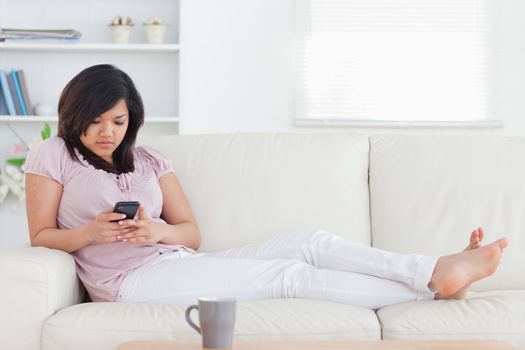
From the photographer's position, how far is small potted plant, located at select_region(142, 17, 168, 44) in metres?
4.15

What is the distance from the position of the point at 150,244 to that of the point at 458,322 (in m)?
0.89

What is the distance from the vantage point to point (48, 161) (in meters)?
2.37

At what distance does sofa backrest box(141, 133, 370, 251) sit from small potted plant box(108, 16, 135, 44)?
4.95ft

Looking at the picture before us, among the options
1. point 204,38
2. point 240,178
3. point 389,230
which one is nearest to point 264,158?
point 240,178

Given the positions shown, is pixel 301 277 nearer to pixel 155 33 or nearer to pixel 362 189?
pixel 362 189

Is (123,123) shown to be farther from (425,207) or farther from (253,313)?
(425,207)

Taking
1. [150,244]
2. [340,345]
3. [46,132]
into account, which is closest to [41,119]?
[46,132]

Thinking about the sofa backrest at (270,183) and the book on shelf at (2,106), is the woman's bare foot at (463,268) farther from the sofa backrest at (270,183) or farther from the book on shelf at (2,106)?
the book on shelf at (2,106)

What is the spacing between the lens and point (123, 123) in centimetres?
245

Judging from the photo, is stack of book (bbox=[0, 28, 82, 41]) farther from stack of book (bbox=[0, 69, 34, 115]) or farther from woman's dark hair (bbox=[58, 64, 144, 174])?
woman's dark hair (bbox=[58, 64, 144, 174])

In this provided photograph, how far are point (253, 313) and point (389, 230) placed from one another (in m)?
0.76

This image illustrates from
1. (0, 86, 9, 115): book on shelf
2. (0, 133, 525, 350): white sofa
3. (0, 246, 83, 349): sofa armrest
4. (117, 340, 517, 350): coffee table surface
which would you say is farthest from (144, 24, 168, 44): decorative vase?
(117, 340, 517, 350): coffee table surface

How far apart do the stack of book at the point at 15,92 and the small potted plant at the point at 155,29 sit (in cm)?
65

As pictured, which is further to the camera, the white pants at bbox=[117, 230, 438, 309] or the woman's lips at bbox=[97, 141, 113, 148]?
the woman's lips at bbox=[97, 141, 113, 148]
